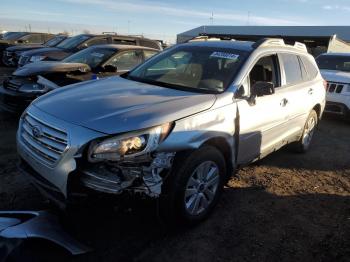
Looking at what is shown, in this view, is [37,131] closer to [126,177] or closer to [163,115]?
[126,177]

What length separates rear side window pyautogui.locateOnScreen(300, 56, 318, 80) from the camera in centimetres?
596

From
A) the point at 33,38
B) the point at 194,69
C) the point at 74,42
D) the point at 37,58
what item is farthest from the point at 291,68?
the point at 33,38

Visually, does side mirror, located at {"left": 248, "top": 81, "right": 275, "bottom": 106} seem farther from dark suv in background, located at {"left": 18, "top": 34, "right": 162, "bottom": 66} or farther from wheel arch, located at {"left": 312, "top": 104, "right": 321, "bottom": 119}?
Answer: dark suv in background, located at {"left": 18, "top": 34, "right": 162, "bottom": 66}

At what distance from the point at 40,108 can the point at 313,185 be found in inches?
144

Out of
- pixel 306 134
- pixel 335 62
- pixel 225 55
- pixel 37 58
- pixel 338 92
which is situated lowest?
pixel 306 134

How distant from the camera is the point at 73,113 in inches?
132

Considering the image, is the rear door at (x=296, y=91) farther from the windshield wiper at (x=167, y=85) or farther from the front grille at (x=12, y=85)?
the front grille at (x=12, y=85)

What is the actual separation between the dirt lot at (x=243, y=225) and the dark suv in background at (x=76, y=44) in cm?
631

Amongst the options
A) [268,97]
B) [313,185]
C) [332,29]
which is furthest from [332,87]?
[332,29]

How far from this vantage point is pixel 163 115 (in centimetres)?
330

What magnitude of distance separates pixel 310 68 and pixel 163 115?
3753 mm

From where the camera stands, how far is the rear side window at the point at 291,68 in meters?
5.20

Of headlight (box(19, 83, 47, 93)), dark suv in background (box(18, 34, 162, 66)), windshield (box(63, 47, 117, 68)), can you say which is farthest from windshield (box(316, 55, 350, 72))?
headlight (box(19, 83, 47, 93))

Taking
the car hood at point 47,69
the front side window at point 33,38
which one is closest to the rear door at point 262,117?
the car hood at point 47,69
